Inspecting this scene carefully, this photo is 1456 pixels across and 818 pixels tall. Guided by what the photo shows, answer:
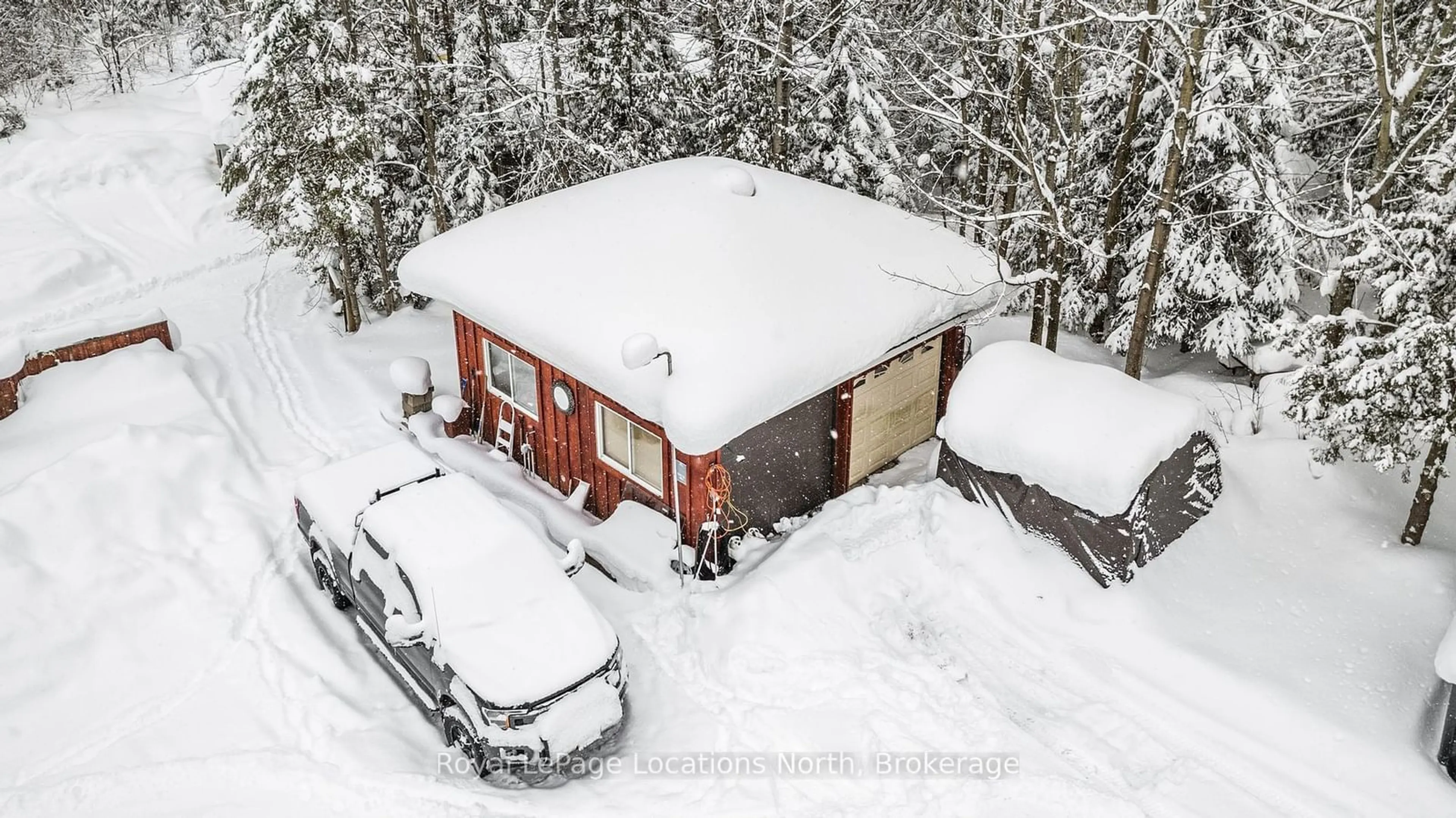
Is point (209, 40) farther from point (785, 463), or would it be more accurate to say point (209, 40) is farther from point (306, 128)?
point (785, 463)

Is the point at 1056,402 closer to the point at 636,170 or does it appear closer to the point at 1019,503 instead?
the point at 1019,503

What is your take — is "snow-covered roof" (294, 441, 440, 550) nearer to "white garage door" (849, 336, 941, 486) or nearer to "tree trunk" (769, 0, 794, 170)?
"white garage door" (849, 336, 941, 486)

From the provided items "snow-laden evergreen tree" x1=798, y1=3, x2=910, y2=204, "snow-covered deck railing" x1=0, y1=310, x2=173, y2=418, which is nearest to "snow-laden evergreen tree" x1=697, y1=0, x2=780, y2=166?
"snow-laden evergreen tree" x1=798, y1=3, x2=910, y2=204

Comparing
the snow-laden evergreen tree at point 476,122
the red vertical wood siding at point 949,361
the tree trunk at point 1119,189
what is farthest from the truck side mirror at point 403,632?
the snow-laden evergreen tree at point 476,122

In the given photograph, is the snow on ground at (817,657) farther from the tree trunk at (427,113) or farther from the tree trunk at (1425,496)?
the tree trunk at (427,113)

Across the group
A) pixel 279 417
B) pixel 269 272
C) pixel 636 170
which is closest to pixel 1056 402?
pixel 636 170

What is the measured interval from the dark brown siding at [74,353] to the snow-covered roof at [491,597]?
8.24 metres

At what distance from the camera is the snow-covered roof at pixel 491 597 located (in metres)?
8.59

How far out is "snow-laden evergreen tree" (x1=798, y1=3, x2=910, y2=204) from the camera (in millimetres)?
19203

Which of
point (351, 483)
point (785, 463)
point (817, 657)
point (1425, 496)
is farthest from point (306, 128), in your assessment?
point (1425, 496)

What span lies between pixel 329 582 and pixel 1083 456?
8736 mm

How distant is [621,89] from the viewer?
1909 cm

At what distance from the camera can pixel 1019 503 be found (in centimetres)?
1127

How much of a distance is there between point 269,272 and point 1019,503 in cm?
1862
